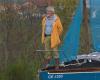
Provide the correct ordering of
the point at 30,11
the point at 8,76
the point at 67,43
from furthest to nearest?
the point at 30,11, the point at 67,43, the point at 8,76

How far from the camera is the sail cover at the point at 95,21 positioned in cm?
1683

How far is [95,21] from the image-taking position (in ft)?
55.8

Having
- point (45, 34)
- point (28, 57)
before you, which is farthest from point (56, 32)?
point (28, 57)

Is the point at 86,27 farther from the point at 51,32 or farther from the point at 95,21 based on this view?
the point at 51,32

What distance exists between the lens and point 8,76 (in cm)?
1616

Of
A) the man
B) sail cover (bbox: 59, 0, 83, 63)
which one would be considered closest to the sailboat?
sail cover (bbox: 59, 0, 83, 63)

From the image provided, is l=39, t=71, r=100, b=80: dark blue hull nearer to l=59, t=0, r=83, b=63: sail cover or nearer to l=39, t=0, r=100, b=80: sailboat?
l=39, t=0, r=100, b=80: sailboat

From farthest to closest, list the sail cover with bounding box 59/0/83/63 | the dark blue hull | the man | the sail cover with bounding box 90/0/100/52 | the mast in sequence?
the sail cover with bounding box 59/0/83/63 < the mast < the sail cover with bounding box 90/0/100/52 < the man < the dark blue hull

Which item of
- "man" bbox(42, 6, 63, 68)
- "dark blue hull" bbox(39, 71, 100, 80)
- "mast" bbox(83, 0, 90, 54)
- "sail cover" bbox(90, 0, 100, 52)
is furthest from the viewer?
"mast" bbox(83, 0, 90, 54)

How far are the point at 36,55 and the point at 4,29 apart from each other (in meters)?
1.16

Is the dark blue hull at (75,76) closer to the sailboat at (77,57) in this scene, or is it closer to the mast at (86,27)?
the sailboat at (77,57)

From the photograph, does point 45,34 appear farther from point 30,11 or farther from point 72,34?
point 30,11

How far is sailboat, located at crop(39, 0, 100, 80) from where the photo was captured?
48.0 ft

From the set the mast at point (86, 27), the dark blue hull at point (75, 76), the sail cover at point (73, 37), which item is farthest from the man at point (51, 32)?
the dark blue hull at point (75, 76)
